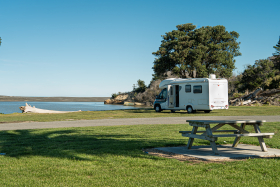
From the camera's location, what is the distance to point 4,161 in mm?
5500

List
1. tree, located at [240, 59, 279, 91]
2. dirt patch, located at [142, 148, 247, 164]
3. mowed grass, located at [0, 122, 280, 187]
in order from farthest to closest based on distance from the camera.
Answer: tree, located at [240, 59, 279, 91] → dirt patch, located at [142, 148, 247, 164] → mowed grass, located at [0, 122, 280, 187]

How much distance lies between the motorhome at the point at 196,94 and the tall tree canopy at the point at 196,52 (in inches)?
312

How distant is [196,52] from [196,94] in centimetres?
991

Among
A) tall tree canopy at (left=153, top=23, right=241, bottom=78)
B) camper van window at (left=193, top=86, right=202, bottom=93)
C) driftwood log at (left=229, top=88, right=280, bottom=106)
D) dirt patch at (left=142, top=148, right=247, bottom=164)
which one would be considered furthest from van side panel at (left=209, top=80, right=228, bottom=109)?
driftwood log at (left=229, top=88, right=280, bottom=106)

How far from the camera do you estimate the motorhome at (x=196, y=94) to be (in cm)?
2161

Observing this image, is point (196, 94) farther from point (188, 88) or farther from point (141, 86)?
point (141, 86)

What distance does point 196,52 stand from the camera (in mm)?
30891

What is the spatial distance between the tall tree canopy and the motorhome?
792 centimetres

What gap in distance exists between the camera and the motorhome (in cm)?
2161

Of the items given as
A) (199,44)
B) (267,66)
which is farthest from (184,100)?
(267,66)

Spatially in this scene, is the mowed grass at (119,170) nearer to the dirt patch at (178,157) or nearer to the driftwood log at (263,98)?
the dirt patch at (178,157)

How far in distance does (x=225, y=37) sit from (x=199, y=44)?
4072 millimetres

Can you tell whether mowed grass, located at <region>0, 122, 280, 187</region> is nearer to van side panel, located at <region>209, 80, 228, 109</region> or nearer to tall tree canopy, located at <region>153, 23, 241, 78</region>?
van side panel, located at <region>209, 80, 228, 109</region>

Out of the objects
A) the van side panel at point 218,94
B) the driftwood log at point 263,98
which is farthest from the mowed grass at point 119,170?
the driftwood log at point 263,98
